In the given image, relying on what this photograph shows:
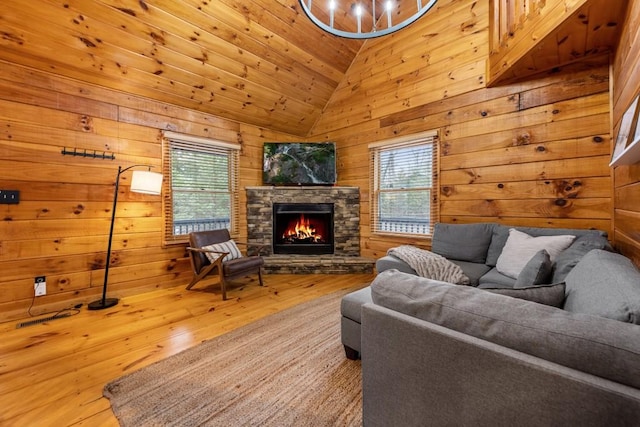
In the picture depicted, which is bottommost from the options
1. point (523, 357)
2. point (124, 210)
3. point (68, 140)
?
point (523, 357)

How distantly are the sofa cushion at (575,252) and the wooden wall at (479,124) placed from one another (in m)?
0.58

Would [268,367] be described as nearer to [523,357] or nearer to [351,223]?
[523,357]

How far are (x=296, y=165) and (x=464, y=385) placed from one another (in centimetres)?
388

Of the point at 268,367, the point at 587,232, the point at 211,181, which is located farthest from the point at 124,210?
the point at 587,232

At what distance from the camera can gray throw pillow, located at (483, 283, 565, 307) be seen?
1.00 metres

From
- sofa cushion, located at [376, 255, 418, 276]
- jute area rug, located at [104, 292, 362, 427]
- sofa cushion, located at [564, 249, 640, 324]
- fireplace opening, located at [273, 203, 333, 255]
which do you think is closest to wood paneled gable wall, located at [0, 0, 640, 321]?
sofa cushion, located at [564, 249, 640, 324]

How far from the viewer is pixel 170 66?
10.3 feet

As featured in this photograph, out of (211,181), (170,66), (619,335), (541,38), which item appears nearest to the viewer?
(619,335)

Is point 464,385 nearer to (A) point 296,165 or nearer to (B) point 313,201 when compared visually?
(B) point 313,201

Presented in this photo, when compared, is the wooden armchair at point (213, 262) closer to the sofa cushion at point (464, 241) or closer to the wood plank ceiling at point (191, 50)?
the wood plank ceiling at point (191, 50)

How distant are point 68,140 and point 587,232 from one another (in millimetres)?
5055

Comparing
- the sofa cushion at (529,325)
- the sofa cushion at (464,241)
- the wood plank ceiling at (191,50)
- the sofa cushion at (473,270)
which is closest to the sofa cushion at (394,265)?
the sofa cushion at (473,270)

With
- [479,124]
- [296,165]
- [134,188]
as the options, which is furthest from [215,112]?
[479,124]

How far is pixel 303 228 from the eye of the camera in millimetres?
4461
